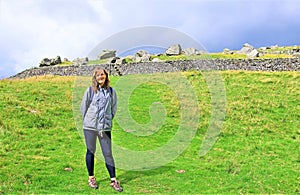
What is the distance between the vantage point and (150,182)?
12156 millimetres

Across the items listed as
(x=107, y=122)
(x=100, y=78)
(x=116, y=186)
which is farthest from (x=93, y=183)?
(x=100, y=78)

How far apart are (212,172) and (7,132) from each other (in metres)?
8.67

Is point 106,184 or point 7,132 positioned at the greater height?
point 7,132

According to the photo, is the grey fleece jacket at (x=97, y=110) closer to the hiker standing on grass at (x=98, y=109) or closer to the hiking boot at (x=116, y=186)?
the hiker standing on grass at (x=98, y=109)

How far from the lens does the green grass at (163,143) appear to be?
12055 millimetres

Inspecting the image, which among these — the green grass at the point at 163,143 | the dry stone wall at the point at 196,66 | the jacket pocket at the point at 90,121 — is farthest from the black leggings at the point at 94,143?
the dry stone wall at the point at 196,66

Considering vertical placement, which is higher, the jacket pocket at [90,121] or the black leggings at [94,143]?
the jacket pocket at [90,121]

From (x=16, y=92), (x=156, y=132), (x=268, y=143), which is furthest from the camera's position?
(x=16, y=92)

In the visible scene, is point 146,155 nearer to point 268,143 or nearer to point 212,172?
point 212,172

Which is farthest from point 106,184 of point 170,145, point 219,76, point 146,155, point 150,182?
point 219,76

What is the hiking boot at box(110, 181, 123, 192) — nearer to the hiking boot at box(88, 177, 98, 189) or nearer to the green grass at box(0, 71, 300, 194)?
the green grass at box(0, 71, 300, 194)

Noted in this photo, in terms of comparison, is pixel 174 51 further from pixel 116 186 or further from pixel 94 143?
pixel 94 143

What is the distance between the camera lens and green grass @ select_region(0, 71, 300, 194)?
12.1 metres

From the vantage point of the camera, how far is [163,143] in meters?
17.7
